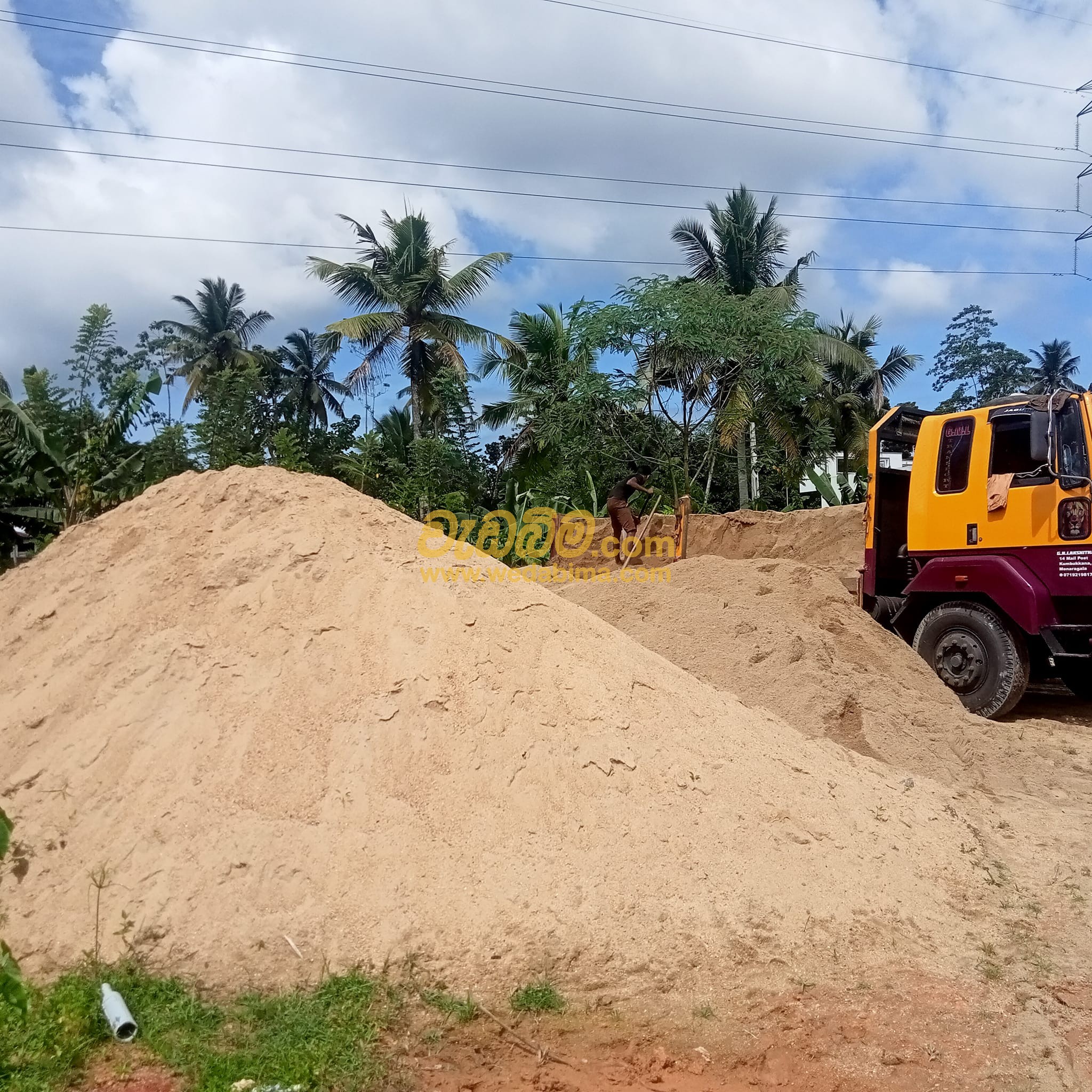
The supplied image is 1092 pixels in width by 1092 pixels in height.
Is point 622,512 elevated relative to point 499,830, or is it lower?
elevated

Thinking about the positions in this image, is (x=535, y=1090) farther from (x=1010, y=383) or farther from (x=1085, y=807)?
(x=1010, y=383)

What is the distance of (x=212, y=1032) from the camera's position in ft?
10.7

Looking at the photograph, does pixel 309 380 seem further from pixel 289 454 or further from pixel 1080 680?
pixel 1080 680

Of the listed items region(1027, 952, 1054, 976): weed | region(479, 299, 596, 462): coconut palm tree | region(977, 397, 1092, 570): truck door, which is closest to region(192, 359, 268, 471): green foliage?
region(479, 299, 596, 462): coconut palm tree

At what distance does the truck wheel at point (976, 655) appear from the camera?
776 centimetres

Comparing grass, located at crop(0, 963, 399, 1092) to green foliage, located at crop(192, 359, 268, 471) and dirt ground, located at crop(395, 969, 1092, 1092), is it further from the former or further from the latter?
green foliage, located at crop(192, 359, 268, 471)

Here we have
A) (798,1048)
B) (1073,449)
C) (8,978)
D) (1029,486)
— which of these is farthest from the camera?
(1029,486)

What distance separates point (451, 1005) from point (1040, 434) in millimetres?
5837

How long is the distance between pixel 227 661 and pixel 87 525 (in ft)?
8.09

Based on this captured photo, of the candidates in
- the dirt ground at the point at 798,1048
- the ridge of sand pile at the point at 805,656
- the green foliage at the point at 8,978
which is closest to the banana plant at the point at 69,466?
the ridge of sand pile at the point at 805,656

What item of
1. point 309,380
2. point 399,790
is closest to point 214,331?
point 309,380

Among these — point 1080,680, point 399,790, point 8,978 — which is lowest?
point 8,978

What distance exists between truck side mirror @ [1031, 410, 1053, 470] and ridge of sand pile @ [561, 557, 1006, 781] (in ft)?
6.75

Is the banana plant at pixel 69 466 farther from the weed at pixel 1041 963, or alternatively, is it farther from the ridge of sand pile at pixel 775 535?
the weed at pixel 1041 963
